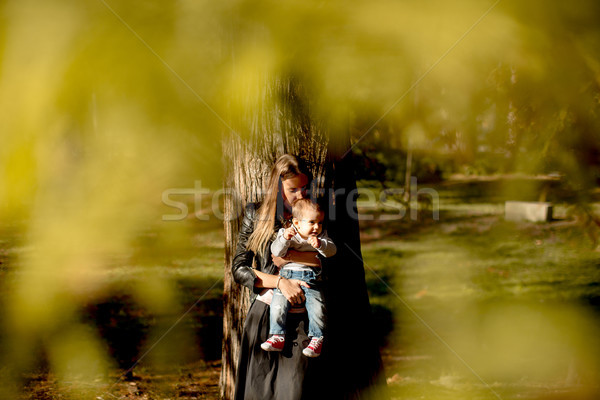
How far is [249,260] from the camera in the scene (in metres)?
3.28

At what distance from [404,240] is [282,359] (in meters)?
11.2

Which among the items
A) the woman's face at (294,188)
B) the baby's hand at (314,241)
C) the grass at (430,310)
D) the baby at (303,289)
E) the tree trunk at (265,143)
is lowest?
the grass at (430,310)

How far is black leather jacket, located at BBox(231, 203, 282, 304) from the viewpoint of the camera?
321 cm

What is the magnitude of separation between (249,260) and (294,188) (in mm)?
510

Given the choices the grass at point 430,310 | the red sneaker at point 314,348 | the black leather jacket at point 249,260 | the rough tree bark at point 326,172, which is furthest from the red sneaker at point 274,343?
the grass at point 430,310

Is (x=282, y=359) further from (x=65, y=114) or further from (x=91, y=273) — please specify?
(x=91, y=273)

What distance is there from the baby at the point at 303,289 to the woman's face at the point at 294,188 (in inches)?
7.9

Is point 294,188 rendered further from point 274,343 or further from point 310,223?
point 274,343

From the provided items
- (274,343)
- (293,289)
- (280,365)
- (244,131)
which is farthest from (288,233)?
(244,131)

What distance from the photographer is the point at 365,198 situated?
15961 millimetres

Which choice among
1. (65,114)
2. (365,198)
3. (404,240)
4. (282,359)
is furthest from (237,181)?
(365,198)

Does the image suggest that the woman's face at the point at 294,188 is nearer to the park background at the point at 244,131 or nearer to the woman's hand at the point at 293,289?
the woman's hand at the point at 293,289

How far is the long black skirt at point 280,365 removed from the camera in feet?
10.3

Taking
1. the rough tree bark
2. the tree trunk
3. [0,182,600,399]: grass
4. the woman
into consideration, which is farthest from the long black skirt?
[0,182,600,399]: grass
